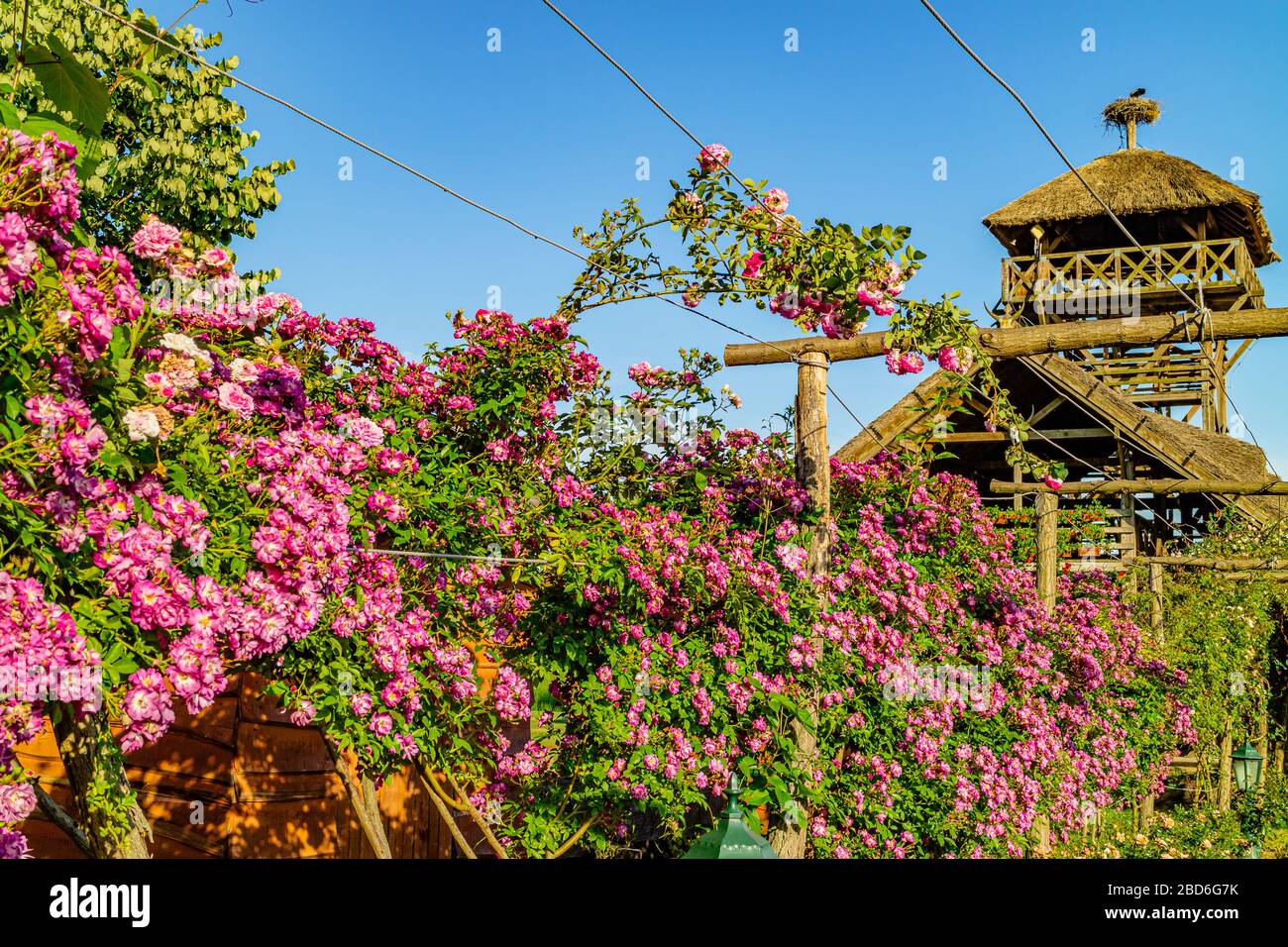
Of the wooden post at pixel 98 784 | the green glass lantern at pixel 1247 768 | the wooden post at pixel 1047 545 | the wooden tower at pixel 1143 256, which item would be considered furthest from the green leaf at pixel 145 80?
the wooden tower at pixel 1143 256

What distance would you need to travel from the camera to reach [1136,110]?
86.2ft

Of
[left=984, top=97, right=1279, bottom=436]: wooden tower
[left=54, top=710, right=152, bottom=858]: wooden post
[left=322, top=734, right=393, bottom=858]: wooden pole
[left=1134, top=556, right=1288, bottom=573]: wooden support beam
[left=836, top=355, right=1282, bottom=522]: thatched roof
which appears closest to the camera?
[left=54, top=710, right=152, bottom=858]: wooden post

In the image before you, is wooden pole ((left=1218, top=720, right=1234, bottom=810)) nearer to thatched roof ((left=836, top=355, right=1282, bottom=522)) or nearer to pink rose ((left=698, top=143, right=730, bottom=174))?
thatched roof ((left=836, top=355, right=1282, bottom=522))

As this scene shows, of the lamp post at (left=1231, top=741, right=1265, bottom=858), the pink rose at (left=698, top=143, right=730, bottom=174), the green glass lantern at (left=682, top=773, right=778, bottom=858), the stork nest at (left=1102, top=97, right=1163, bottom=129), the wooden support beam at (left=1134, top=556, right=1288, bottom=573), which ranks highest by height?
the stork nest at (left=1102, top=97, right=1163, bottom=129)

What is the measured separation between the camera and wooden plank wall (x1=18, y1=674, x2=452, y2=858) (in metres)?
5.21

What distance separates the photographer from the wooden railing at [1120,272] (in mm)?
20484

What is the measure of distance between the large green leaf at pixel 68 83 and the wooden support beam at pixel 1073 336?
3617mm

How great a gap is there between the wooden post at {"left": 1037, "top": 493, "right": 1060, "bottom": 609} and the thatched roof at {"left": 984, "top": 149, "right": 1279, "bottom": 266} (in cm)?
1444

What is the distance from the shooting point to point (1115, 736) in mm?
8883

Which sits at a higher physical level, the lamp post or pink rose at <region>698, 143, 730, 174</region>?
pink rose at <region>698, 143, 730, 174</region>

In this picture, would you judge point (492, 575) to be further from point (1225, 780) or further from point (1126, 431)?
point (1225, 780)

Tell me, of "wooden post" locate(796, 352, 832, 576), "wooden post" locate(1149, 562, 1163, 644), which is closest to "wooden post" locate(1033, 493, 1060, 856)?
"wooden post" locate(1149, 562, 1163, 644)

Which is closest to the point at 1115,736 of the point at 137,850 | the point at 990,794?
the point at 990,794

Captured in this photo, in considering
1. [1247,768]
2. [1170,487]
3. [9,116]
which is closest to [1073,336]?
[1170,487]
